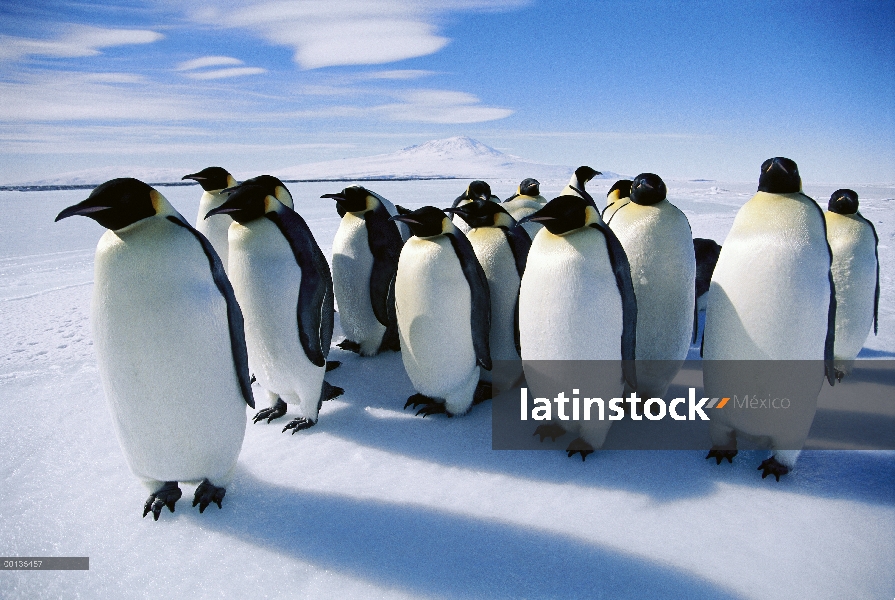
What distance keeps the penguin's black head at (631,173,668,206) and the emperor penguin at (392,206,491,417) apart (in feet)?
2.74

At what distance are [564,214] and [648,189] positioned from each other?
648mm

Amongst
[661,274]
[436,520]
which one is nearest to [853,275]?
[661,274]

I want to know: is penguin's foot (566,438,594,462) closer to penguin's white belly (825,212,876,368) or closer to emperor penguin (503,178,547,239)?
emperor penguin (503,178,547,239)

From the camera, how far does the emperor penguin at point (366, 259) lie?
3.30m

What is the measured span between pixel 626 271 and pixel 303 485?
1560 mm

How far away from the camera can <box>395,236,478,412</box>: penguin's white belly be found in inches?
95.7

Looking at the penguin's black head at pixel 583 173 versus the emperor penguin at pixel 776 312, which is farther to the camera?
the penguin's black head at pixel 583 173

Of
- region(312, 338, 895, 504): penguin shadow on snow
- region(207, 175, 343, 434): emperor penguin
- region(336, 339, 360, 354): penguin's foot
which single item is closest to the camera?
region(312, 338, 895, 504): penguin shadow on snow

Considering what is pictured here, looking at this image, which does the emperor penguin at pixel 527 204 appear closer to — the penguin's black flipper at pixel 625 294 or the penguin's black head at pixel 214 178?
the penguin's black flipper at pixel 625 294

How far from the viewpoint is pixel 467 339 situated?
2.54m

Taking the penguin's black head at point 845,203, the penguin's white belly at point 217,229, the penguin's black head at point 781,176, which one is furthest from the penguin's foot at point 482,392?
the penguin's black head at point 845,203

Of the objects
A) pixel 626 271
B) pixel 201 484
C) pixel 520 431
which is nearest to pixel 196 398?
pixel 201 484

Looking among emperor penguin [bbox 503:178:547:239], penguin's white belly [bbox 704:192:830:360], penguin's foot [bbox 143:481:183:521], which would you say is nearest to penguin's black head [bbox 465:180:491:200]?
emperor penguin [bbox 503:178:547:239]

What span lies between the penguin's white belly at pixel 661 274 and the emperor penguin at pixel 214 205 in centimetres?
231
